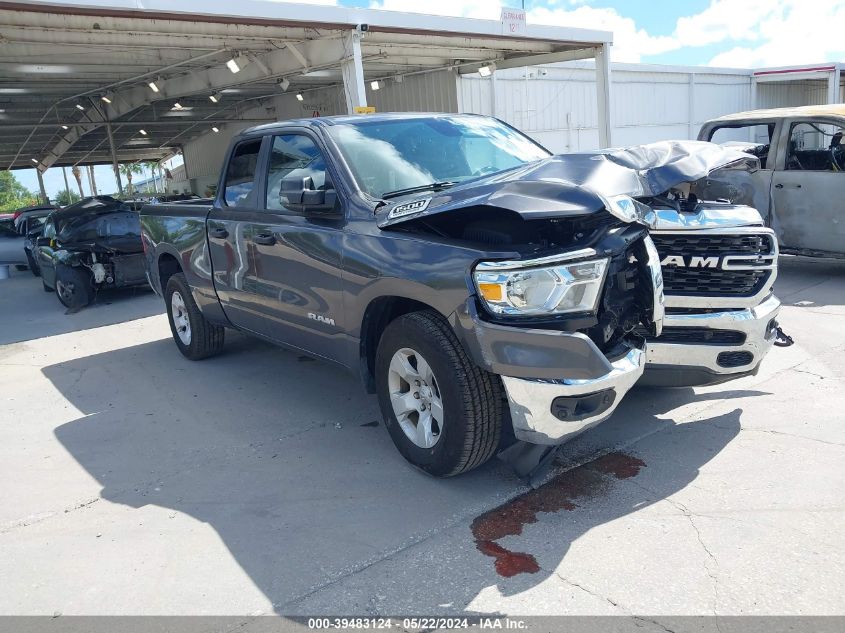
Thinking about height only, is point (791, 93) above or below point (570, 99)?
below

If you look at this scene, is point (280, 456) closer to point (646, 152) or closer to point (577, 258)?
point (577, 258)

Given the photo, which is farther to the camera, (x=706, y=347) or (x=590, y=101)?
(x=590, y=101)

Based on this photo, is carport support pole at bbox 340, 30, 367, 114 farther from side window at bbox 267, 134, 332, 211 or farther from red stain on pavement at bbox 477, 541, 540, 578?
red stain on pavement at bbox 477, 541, 540, 578

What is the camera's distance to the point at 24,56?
1454cm

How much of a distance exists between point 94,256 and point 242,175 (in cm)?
648

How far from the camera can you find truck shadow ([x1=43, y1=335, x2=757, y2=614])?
124 inches

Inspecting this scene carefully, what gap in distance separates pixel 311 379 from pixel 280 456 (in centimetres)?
159

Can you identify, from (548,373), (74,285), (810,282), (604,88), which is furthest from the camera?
(604,88)

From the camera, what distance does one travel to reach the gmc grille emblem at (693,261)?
4.07m

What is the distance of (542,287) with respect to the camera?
3285 mm

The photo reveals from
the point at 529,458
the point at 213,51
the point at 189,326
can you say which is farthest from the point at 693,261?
the point at 213,51

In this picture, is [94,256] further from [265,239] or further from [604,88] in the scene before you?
[604,88]

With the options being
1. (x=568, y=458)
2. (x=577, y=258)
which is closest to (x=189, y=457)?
(x=568, y=458)

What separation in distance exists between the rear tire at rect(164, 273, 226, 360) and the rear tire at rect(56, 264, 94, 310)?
15.4 feet
